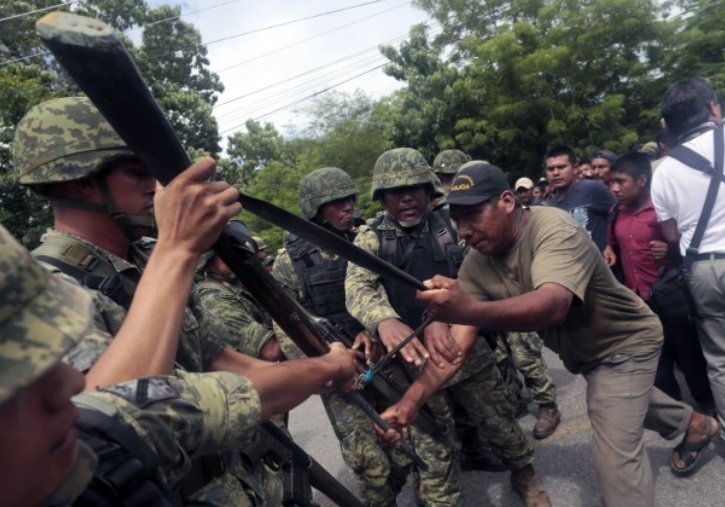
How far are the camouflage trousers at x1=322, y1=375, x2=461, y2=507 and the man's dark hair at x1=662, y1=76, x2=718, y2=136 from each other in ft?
6.87

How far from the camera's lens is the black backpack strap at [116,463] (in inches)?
32.3

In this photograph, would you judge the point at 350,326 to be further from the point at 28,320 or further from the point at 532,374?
the point at 28,320

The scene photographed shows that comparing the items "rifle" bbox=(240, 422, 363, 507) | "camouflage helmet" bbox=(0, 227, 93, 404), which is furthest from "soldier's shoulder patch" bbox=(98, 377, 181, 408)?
"rifle" bbox=(240, 422, 363, 507)

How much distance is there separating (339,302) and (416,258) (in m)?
0.62

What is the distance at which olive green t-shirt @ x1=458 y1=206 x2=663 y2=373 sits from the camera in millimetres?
2316

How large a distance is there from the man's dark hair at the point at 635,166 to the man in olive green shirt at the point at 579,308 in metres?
1.68

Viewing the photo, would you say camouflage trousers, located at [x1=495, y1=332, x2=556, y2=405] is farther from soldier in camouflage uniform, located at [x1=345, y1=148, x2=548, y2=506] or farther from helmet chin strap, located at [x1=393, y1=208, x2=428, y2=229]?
helmet chin strap, located at [x1=393, y1=208, x2=428, y2=229]

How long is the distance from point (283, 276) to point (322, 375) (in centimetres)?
214

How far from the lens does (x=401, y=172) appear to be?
3.38 meters

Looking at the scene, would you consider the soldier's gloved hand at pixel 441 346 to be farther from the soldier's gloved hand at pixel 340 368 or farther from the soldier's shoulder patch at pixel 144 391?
the soldier's shoulder patch at pixel 144 391

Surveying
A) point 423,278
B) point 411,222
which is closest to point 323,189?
point 411,222

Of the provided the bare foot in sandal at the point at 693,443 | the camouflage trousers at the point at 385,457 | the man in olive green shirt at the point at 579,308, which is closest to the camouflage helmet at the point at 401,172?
the man in olive green shirt at the point at 579,308

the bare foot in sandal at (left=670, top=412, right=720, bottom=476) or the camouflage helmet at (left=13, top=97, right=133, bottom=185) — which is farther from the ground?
the camouflage helmet at (left=13, top=97, right=133, bottom=185)

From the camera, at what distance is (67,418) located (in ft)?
2.34
